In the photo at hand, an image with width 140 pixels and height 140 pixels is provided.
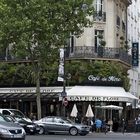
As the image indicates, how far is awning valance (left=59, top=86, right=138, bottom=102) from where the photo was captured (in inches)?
1789

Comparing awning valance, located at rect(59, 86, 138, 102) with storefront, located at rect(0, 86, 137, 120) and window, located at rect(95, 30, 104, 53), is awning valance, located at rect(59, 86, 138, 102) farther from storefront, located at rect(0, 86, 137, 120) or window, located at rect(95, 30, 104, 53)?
window, located at rect(95, 30, 104, 53)

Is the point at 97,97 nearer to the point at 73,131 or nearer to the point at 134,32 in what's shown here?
the point at 73,131

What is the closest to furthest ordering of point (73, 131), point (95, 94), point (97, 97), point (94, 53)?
point (73, 131)
point (97, 97)
point (95, 94)
point (94, 53)

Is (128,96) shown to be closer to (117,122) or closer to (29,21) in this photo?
(117,122)

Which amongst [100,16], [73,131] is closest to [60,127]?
[73,131]

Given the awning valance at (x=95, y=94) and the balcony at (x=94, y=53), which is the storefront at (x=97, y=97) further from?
the balcony at (x=94, y=53)

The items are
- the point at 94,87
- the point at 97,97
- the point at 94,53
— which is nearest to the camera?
the point at 97,97

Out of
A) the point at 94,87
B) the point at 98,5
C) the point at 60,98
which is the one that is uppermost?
the point at 98,5

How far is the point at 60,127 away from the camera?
37188mm

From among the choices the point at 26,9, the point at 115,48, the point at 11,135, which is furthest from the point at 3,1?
the point at 11,135

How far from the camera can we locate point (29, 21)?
39.2 meters

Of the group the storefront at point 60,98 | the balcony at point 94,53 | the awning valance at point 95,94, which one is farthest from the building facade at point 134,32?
the awning valance at point 95,94

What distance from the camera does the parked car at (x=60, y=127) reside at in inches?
1460

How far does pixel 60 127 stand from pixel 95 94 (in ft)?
30.0
